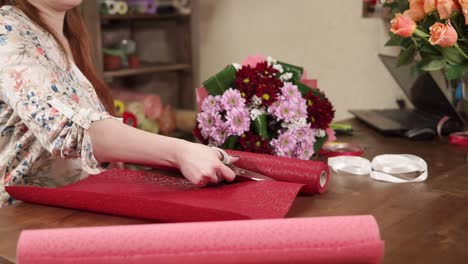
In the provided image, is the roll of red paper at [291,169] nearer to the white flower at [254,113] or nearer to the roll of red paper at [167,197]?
the roll of red paper at [167,197]

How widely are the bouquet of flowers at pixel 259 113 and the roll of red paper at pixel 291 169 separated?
145mm

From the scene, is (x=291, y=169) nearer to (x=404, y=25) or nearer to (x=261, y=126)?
(x=261, y=126)

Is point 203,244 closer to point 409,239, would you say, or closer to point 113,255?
point 113,255

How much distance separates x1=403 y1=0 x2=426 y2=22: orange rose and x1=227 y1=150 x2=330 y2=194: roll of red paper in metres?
0.50

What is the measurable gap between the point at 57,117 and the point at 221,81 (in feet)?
1.38

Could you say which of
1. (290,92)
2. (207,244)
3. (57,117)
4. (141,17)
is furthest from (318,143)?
(141,17)

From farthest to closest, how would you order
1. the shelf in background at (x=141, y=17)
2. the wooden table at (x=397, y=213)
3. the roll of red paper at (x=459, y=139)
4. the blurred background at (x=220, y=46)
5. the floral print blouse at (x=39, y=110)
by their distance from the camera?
the shelf in background at (x=141, y=17) < the blurred background at (x=220, y=46) < the roll of red paper at (x=459, y=139) < the floral print blouse at (x=39, y=110) < the wooden table at (x=397, y=213)

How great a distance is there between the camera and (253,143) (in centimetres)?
139

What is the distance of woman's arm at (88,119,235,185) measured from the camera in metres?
1.08

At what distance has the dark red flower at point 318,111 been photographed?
1.46 m

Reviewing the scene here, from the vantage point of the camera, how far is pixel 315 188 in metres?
1.20

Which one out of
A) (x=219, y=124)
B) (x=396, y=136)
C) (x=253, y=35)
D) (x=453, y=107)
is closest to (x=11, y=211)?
(x=219, y=124)

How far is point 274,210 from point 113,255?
36 centimetres

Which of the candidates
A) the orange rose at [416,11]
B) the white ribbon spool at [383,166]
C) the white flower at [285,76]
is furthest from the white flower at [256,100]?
the orange rose at [416,11]
